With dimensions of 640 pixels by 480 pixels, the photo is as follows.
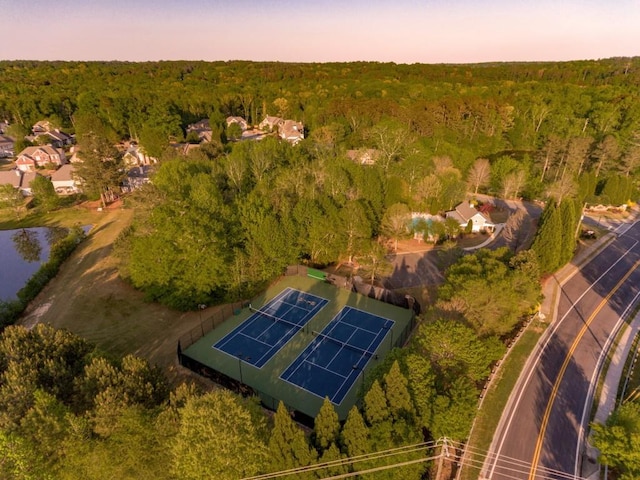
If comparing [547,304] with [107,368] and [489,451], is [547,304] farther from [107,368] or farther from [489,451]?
[107,368]

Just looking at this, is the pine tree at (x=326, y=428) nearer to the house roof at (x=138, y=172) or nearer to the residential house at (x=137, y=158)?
the house roof at (x=138, y=172)

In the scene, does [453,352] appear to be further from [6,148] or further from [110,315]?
[6,148]

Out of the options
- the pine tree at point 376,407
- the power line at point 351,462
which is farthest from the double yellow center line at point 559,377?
the pine tree at point 376,407

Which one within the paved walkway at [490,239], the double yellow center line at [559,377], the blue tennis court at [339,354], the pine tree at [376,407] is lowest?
the blue tennis court at [339,354]

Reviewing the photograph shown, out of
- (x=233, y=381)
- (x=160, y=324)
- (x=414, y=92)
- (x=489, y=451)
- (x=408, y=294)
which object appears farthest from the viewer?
(x=414, y=92)

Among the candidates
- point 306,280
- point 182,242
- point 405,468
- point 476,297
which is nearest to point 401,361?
point 405,468

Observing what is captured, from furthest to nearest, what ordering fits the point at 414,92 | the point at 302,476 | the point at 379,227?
the point at 414,92 → the point at 379,227 → the point at 302,476

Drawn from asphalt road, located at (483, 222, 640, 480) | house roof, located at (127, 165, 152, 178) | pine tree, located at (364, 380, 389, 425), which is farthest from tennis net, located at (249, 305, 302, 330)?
house roof, located at (127, 165, 152, 178)
